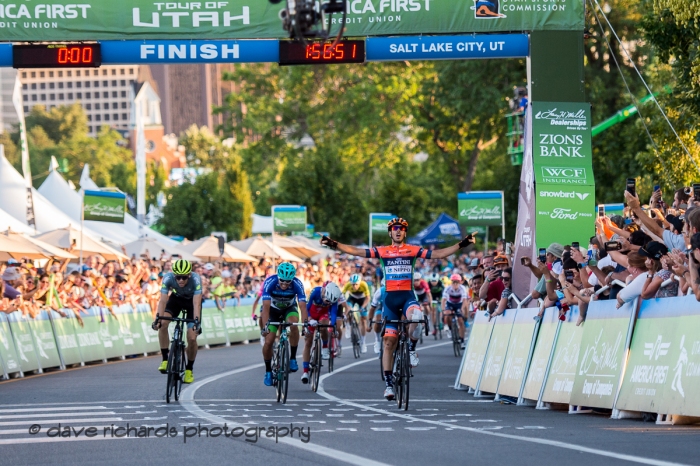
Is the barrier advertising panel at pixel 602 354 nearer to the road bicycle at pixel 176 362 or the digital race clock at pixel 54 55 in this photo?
the road bicycle at pixel 176 362

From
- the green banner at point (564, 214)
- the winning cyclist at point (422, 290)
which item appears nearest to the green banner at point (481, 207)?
the winning cyclist at point (422, 290)

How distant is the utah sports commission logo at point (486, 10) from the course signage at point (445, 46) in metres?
0.33

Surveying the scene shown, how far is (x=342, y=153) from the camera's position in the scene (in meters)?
68.5

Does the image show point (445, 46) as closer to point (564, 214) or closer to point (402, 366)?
point (564, 214)

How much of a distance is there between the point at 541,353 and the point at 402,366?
2002mm

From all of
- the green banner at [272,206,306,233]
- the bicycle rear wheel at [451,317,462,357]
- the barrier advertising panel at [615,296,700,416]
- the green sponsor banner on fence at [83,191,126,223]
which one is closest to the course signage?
the bicycle rear wheel at [451,317,462,357]

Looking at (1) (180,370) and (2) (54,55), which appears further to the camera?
(2) (54,55)

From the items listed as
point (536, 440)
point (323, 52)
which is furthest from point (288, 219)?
point (536, 440)

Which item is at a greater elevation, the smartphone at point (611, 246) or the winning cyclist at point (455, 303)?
the smartphone at point (611, 246)

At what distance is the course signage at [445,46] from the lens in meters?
21.8

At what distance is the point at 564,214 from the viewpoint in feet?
68.2

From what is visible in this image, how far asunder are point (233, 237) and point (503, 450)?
3675 inches

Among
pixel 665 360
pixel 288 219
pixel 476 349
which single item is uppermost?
pixel 288 219

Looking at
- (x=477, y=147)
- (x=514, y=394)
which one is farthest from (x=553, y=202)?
(x=477, y=147)
